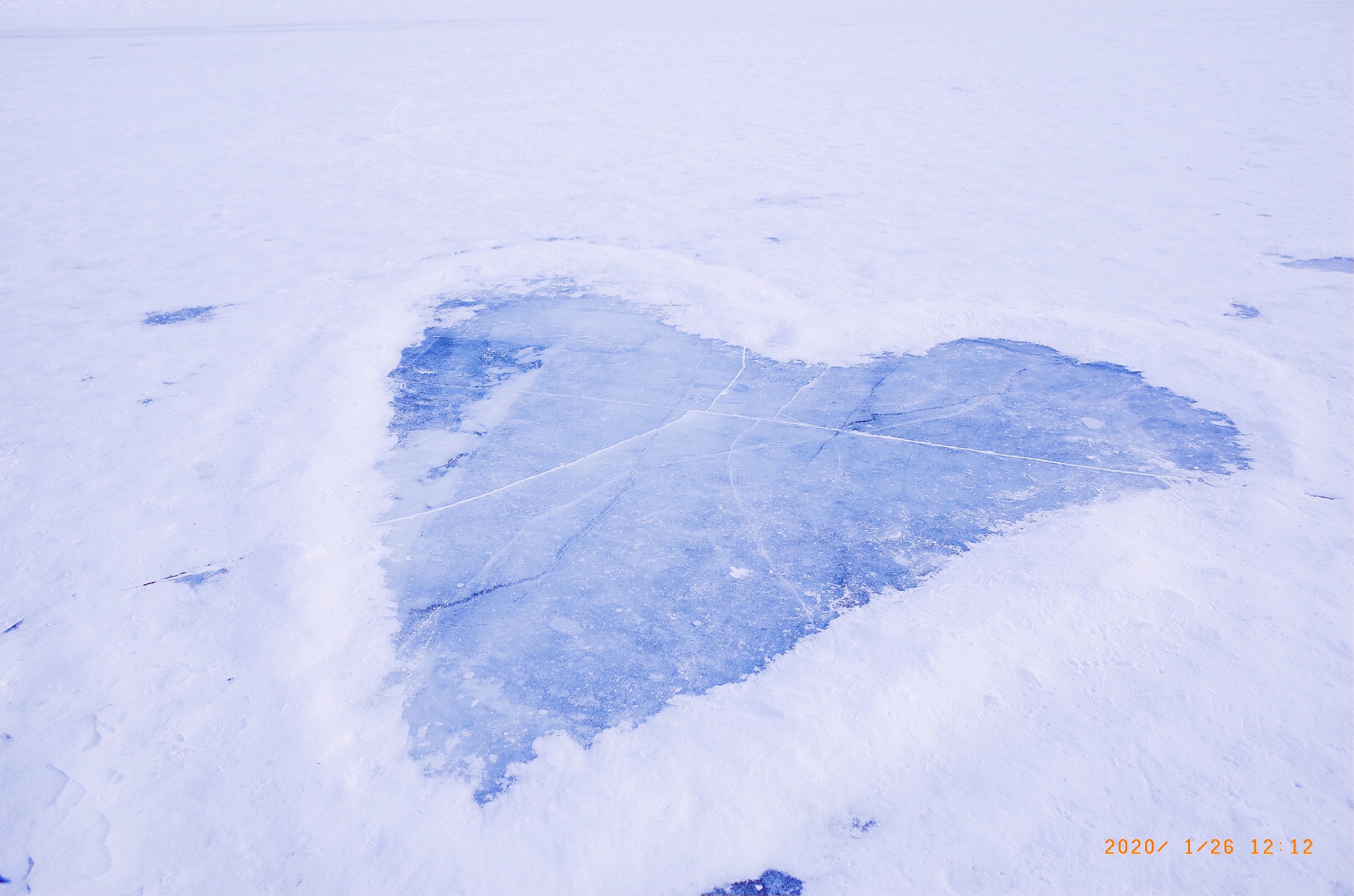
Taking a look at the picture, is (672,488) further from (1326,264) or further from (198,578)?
(1326,264)

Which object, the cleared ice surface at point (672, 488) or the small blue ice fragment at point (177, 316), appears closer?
the cleared ice surface at point (672, 488)

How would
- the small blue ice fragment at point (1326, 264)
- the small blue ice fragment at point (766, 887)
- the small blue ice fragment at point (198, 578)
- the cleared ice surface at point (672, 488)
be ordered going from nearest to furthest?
1. the small blue ice fragment at point (766, 887)
2. the cleared ice surface at point (672, 488)
3. the small blue ice fragment at point (198, 578)
4. the small blue ice fragment at point (1326, 264)

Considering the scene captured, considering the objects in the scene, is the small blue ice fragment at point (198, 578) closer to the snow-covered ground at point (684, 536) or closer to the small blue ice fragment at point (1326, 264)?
the snow-covered ground at point (684, 536)

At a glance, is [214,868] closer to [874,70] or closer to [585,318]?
[585,318]
